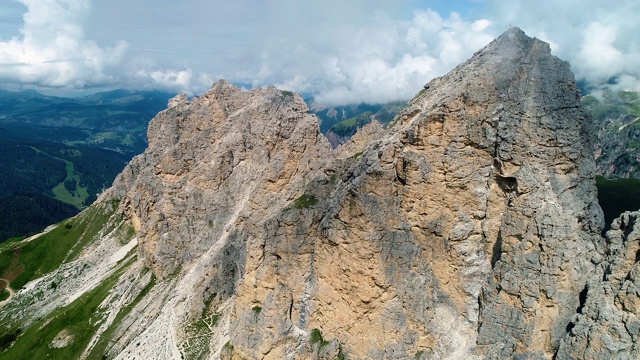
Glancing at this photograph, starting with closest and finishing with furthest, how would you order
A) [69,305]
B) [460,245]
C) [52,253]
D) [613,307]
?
[613,307]
[460,245]
[69,305]
[52,253]

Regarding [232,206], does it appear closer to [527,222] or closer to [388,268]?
[388,268]

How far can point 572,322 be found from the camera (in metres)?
49.8

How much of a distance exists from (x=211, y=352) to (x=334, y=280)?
114ft

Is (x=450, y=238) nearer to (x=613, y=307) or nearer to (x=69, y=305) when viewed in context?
(x=613, y=307)

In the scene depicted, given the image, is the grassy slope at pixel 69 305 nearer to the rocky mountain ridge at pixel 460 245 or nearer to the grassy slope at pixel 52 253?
the grassy slope at pixel 52 253

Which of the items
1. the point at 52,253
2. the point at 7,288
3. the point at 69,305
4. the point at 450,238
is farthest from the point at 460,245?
the point at 7,288

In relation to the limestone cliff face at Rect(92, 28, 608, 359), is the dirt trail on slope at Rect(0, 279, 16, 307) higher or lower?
lower

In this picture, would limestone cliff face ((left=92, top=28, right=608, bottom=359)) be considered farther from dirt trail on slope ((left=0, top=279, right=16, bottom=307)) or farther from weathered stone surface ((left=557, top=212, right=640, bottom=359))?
dirt trail on slope ((left=0, top=279, right=16, bottom=307))

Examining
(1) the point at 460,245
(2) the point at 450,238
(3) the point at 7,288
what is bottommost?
(3) the point at 7,288

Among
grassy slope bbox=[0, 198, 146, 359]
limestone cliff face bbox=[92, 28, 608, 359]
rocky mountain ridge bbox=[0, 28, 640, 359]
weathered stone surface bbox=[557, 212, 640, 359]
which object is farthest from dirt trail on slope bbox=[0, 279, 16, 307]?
weathered stone surface bbox=[557, 212, 640, 359]

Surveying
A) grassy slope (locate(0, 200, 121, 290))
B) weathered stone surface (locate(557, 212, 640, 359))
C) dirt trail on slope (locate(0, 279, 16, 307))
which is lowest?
dirt trail on slope (locate(0, 279, 16, 307))

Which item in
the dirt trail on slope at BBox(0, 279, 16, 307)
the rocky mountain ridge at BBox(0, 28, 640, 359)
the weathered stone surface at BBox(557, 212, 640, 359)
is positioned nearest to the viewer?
the weathered stone surface at BBox(557, 212, 640, 359)

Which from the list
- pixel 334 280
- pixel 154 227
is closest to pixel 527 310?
pixel 334 280

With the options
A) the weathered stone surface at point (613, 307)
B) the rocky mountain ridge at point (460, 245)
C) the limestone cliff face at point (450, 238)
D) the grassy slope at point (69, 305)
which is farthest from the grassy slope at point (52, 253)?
the weathered stone surface at point (613, 307)
